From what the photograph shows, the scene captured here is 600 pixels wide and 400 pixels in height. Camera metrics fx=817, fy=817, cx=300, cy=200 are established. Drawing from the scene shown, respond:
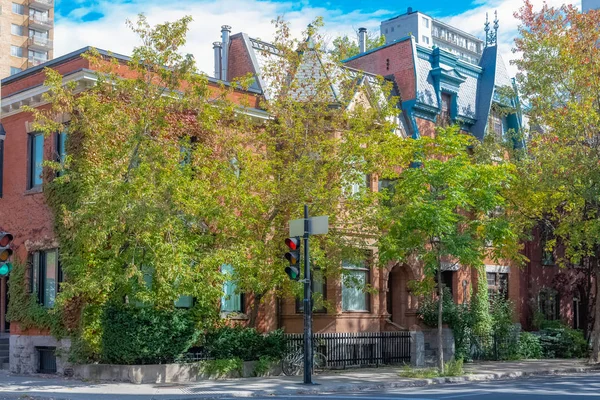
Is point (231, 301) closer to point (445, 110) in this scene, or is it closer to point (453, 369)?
point (453, 369)

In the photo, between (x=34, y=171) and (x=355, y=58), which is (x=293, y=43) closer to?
(x=34, y=171)

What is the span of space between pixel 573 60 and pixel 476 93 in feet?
31.2

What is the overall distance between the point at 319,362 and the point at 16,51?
76.2 metres

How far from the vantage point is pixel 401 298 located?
32906mm

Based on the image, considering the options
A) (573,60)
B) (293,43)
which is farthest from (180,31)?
(573,60)

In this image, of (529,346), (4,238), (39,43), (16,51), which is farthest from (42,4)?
(4,238)

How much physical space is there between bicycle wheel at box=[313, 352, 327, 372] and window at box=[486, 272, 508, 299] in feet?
43.1

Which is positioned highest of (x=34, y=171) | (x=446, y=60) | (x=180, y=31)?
(x=446, y=60)

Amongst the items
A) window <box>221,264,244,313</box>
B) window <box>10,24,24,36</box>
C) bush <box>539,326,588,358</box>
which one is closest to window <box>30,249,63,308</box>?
window <box>221,264,244,313</box>

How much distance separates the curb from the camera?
19781mm

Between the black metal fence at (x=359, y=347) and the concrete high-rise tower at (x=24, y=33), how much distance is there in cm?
7021

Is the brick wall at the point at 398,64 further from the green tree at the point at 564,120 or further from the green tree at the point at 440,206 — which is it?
the green tree at the point at 440,206

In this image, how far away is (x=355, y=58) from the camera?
37625mm

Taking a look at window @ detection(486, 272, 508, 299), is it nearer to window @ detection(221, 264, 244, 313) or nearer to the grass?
the grass
